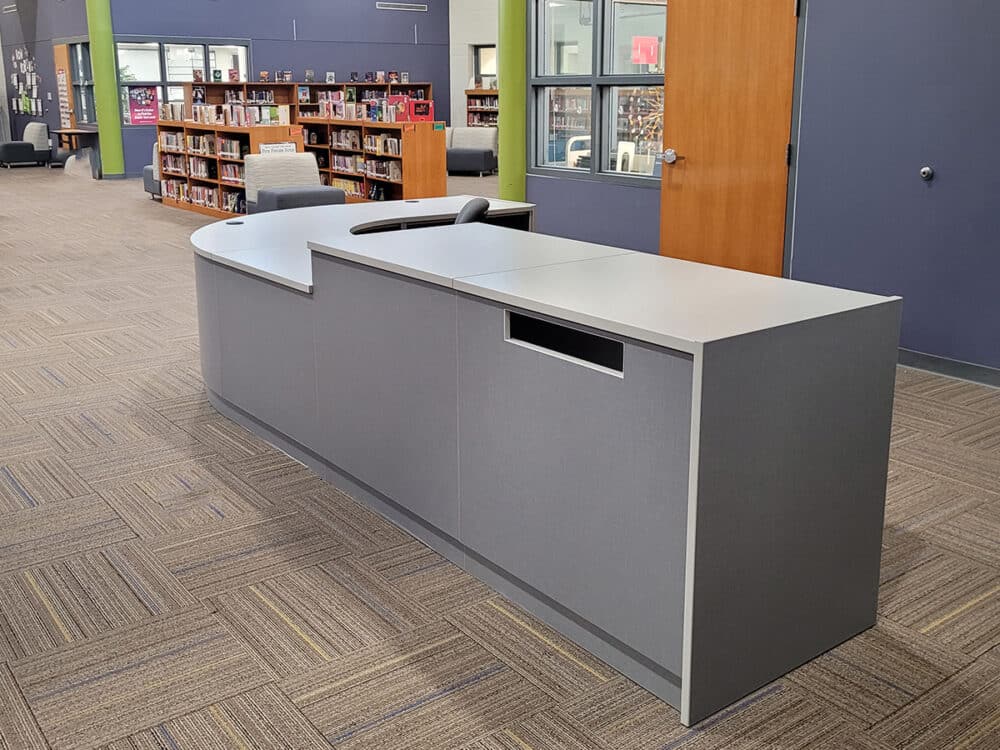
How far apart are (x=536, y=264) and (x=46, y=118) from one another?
64.3 feet

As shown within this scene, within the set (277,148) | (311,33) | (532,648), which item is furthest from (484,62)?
(532,648)

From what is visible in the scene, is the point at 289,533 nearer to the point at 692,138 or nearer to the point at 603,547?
the point at 603,547

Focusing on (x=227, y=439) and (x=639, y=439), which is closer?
(x=639, y=439)

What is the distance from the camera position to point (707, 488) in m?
2.10

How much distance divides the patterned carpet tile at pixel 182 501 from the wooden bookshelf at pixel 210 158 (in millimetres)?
6954

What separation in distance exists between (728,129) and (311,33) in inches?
548

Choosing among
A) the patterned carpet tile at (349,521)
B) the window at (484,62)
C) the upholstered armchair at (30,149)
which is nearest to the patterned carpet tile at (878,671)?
the patterned carpet tile at (349,521)

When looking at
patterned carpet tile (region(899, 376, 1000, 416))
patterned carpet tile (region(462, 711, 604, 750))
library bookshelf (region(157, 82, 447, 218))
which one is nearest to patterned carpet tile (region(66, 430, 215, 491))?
patterned carpet tile (region(462, 711, 604, 750))

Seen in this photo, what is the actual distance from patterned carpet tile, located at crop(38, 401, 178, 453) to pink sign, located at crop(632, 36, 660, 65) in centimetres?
387

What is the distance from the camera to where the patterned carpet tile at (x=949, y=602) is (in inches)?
103

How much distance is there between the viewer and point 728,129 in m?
5.71

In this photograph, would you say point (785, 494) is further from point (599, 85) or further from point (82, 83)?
point (82, 83)

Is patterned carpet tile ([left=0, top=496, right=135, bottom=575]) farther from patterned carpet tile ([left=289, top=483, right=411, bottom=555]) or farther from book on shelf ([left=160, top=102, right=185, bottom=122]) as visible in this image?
book on shelf ([left=160, top=102, right=185, bottom=122])

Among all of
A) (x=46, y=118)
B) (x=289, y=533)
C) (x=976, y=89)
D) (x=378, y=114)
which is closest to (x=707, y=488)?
(x=289, y=533)
